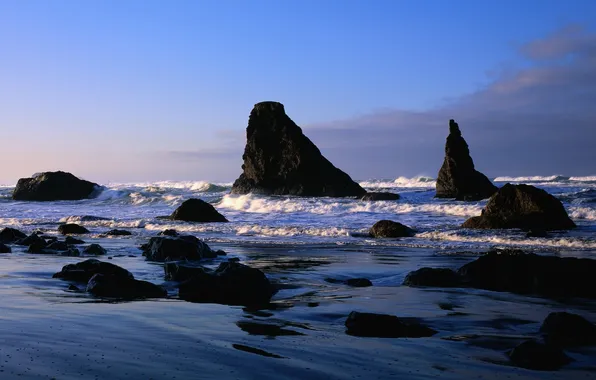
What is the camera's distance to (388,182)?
3282 inches

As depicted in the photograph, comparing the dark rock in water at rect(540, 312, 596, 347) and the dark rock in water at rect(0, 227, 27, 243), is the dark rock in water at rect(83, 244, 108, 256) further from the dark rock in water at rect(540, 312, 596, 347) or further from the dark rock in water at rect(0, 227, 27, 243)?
the dark rock in water at rect(540, 312, 596, 347)

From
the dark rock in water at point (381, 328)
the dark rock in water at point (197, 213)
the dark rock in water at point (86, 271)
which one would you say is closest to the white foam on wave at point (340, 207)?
the dark rock in water at point (197, 213)

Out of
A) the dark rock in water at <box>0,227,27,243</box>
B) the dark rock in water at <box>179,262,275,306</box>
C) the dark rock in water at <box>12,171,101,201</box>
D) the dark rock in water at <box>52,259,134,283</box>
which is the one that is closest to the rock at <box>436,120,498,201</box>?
the dark rock in water at <box>0,227,27,243</box>

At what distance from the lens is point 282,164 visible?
4812 cm

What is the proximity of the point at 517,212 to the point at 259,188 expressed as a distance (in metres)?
29.1

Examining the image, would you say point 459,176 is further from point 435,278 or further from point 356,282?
point 435,278

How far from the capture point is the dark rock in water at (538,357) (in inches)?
172

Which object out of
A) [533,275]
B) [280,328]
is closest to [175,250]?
[533,275]

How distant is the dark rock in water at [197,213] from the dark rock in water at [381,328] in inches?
789

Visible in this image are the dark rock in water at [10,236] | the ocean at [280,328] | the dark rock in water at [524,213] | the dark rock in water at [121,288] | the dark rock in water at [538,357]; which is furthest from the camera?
the dark rock in water at [524,213]

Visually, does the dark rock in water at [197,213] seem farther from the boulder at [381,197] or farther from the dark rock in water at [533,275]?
the dark rock in water at [533,275]

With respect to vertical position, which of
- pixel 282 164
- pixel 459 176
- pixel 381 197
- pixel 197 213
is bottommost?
pixel 197 213

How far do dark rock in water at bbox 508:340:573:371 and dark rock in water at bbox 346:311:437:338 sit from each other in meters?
0.94

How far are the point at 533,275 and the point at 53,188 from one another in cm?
4718
